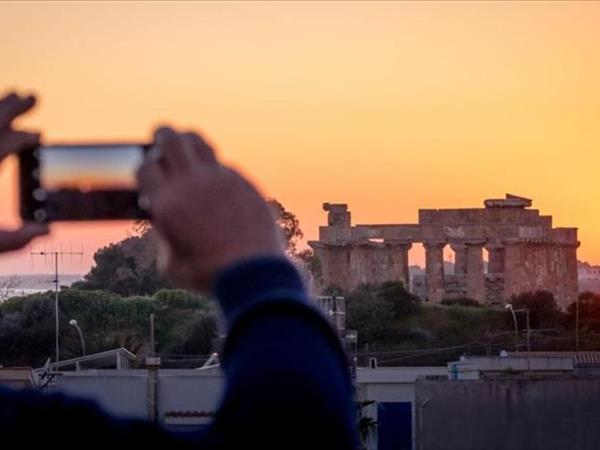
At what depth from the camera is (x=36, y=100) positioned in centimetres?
149

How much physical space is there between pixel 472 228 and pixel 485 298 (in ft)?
9.79

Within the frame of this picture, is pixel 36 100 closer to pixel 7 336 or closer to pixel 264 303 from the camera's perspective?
pixel 264 303

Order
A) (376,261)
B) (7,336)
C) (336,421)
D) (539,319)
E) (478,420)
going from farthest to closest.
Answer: (376,261), (539,319), (7,336), (478,420), (336,421)

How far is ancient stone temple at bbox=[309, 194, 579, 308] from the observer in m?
63.7

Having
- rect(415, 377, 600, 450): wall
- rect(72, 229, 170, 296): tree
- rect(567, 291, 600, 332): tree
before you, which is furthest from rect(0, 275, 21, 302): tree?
rect(415, 377, 600, 450): wall

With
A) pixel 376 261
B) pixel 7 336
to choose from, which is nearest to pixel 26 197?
pixel 7 336

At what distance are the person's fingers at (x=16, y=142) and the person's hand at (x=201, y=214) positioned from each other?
0.63ft

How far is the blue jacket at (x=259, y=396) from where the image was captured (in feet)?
3.67

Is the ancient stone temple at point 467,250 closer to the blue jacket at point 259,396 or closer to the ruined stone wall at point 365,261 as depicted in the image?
the ruined stone wall at point 365,261

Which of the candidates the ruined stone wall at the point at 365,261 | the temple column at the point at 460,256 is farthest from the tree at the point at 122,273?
the temple column at the point at 460,256

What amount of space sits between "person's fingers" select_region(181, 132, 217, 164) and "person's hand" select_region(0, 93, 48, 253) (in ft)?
0.62

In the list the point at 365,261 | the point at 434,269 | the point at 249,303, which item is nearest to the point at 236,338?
the point at 249,303

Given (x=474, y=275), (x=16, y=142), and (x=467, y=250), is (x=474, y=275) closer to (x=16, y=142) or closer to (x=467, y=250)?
(x=467, y=250)

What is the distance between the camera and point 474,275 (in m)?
64.2
